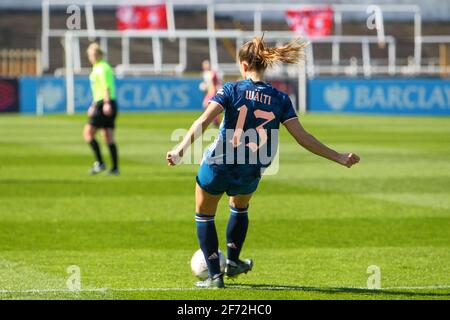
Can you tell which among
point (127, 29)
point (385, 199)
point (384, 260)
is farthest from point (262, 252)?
point (127, 29)

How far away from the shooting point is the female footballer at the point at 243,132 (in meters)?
8.99

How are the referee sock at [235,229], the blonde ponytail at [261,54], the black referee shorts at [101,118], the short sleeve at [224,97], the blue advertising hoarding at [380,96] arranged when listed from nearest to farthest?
the short sleeve at [224,97] → the blonde ponytail at [261,54] → the referee sock at [235,229] → the black referee shorts at [101,118] → the blue advertising hoarding at [380,96]

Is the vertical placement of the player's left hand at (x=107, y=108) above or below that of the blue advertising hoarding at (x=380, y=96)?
above

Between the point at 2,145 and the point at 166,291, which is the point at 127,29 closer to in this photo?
the point at 2,145

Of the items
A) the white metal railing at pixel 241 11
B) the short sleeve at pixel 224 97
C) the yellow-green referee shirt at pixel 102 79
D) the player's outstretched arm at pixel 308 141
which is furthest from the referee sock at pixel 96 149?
the white metal railing at pixel 241 11

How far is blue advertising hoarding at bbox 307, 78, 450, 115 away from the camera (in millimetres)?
42750

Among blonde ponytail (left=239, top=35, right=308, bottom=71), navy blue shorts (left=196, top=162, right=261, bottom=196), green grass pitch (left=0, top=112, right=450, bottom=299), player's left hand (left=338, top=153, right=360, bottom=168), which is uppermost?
blonde ponytail (left=239, top=35, right=308, bottom=71)

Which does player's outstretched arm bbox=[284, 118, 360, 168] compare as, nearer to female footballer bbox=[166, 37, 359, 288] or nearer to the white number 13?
female footballer bbox=[166, 37, 359, 288]

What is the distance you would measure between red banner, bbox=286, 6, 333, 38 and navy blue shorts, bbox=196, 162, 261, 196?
40.9 metres

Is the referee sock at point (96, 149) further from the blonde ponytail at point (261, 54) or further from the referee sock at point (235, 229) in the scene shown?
the blonde ponytail at point (261, 54)

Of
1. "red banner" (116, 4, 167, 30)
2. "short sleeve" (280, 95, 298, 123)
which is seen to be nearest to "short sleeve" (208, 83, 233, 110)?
"short sleeve" (280, 95, 298, 123)

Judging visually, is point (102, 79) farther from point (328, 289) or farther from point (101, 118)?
point (328, 289)

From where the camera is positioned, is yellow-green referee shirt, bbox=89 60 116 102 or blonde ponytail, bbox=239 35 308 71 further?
yellow-green referee shirt, bbox=89 60 116 102

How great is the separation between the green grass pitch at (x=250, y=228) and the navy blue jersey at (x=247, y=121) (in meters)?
1.10
